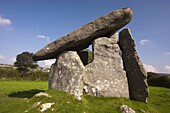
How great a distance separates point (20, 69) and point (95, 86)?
126 feet

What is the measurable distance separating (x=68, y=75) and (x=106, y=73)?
260cm

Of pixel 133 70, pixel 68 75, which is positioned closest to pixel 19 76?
pixel 68 75

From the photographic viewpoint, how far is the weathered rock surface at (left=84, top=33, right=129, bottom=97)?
11.1 metres

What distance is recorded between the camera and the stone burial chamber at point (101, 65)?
1102 centimetres

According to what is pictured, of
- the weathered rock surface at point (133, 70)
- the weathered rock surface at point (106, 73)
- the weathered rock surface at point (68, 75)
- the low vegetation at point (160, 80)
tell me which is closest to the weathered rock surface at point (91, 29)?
the weathered rock surface at point (68, 75)

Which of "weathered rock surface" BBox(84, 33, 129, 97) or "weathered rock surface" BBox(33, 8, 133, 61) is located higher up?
"weathered rock surface" BBox(33, 8, 133, 61)

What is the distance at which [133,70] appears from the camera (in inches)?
476

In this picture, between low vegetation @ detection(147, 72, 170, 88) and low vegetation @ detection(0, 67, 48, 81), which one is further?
low vegetation @ detection(0, 67, 48, 81)

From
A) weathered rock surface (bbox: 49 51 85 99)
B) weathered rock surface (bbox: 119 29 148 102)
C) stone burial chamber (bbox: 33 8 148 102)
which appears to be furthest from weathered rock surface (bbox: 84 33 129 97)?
weathered rock surface (bbox: 119 29 148 102)

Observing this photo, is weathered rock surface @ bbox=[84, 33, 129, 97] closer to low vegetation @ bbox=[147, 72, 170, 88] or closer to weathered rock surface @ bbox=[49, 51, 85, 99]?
weathered rock surface @ bbox=[49, 51, 85, 99]

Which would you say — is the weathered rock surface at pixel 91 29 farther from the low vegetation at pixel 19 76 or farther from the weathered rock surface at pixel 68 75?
the low vegetation at pixel 19 76

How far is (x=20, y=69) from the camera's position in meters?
44.9

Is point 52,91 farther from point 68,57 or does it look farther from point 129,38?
point 129,38

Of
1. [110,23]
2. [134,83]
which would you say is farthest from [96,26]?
[134,83]
